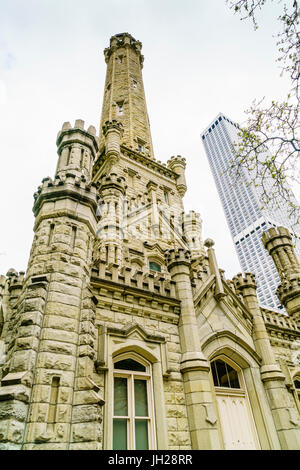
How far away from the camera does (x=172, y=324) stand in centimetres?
935

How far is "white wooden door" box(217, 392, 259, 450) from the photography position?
864 centimetres

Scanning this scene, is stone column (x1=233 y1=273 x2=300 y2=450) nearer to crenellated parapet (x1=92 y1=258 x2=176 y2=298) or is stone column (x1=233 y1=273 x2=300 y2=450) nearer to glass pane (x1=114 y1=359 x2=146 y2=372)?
crenellated parapet (x1=92 y1=258 x2=176 y2=298)

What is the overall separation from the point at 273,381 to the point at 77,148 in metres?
10.6

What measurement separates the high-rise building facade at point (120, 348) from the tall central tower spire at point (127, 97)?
41.9ft

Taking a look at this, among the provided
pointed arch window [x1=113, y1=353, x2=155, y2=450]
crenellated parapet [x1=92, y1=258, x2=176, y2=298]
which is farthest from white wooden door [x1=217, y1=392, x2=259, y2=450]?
crenellated parapet [x1=92, y1=258, x2=176, y2=298]

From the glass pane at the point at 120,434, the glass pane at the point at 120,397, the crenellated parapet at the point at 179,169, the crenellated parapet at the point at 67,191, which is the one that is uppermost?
the crenellated parapet at the point at 179,169

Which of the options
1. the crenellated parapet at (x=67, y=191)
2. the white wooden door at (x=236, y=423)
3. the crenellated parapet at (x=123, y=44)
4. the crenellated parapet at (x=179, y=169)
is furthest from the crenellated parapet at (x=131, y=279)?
the crenellated parapet at (x=123, y=44)

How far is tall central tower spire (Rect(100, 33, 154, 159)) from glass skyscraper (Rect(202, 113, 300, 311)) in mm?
7475

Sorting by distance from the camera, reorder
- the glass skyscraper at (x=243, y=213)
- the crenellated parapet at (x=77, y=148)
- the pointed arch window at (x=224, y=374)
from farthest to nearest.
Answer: the glass skyscraper at (x=243, y=213) → the crenellated parapet at (x=77, y=148) → the pointed arch window at (x=224, y=374)

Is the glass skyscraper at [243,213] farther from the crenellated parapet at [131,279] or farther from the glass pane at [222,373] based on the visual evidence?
the glass pane at [222,373]

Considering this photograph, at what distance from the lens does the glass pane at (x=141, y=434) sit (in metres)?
7.18

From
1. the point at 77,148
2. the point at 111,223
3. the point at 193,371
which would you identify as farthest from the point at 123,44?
the point at 193,371

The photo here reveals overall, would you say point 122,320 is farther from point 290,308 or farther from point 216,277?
point 290,308
